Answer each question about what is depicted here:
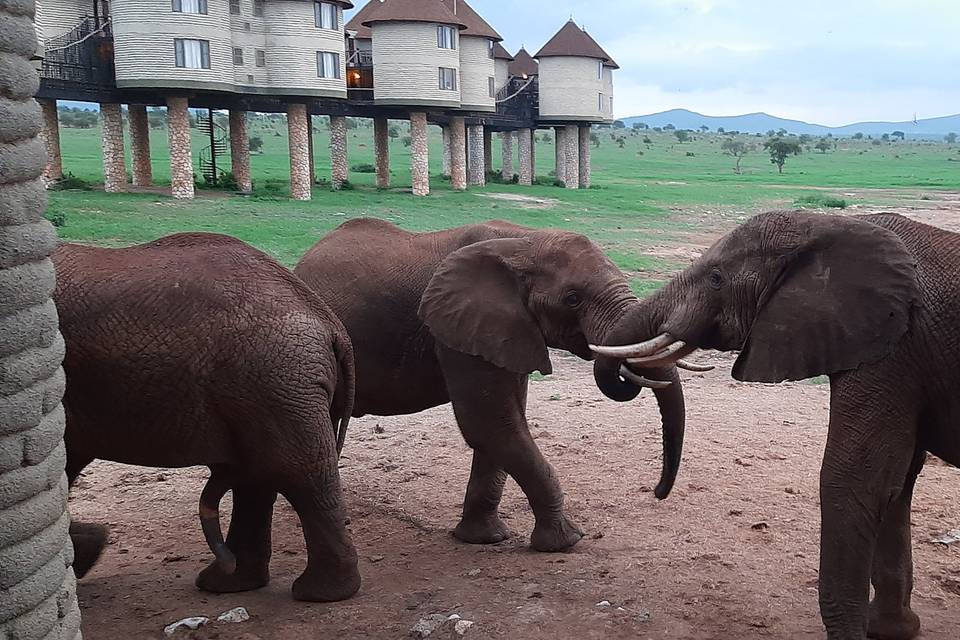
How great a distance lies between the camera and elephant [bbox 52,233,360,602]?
4758 mm

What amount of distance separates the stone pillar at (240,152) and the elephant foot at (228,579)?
26156 millimetres

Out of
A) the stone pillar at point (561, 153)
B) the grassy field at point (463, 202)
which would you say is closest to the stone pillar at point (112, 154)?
the grassy field at point (463, 202)

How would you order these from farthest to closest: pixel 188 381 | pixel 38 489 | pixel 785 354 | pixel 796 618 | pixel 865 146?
1. pixel 865 146
2. pixel 796 618
3. pixel 188 381
4. pixel 785 354
5. pixel 38 489

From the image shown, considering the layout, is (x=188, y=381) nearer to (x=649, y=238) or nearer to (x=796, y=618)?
(x=796, y=618)

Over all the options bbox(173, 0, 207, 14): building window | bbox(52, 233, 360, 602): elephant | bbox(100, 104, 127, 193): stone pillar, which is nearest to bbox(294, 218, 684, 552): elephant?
bbox(52, 233, 360, 602): elephant

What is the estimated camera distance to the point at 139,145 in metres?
29.9

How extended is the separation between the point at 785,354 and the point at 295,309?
2363 mm

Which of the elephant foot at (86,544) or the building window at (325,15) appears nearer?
the elephant foot at (86,544)

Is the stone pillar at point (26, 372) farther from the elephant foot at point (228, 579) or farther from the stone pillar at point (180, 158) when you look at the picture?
the stone pillar at point (180, 158)

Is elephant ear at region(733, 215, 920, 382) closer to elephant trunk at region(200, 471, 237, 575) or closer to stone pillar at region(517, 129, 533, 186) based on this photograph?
elephant trunk at region(200, 471, 237, 575)

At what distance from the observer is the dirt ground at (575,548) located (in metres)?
5.07

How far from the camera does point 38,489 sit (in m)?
3.57

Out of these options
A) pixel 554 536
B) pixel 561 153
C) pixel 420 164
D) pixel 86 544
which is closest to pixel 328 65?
pixel 420 164

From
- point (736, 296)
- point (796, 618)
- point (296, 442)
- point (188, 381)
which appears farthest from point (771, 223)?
point (188, 381)
